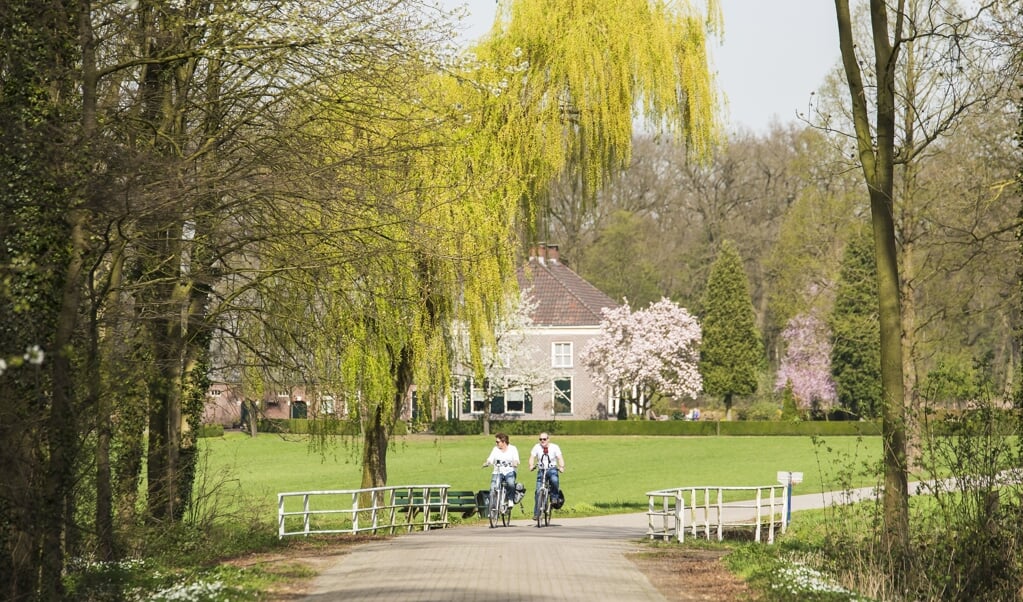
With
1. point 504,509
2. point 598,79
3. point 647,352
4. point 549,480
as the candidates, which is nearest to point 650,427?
point 647,352

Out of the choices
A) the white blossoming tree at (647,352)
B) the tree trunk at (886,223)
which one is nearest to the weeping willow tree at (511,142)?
the tree trunk at (886,223)

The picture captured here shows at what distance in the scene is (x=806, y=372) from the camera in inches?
2810

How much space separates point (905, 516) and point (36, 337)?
330 inches

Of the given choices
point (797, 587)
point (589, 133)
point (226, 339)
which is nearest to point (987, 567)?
point (797, 587)

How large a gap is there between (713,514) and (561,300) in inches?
1662

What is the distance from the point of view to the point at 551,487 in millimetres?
23219

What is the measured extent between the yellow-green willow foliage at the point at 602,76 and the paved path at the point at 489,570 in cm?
640

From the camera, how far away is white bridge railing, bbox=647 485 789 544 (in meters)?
19.0

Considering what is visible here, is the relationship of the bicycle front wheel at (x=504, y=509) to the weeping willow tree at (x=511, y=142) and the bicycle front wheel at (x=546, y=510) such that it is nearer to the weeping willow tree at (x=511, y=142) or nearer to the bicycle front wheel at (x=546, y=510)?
the bicycle front wheel at (x=546, y=510)

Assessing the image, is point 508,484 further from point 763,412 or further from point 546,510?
point 763,412

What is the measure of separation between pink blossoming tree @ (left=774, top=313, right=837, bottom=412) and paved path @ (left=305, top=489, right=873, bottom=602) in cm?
5216

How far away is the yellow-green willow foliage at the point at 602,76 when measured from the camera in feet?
68.9

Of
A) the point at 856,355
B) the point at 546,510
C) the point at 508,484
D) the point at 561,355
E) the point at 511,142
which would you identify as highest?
the point at 511,142

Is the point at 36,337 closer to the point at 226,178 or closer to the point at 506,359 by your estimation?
the point at 226,178
